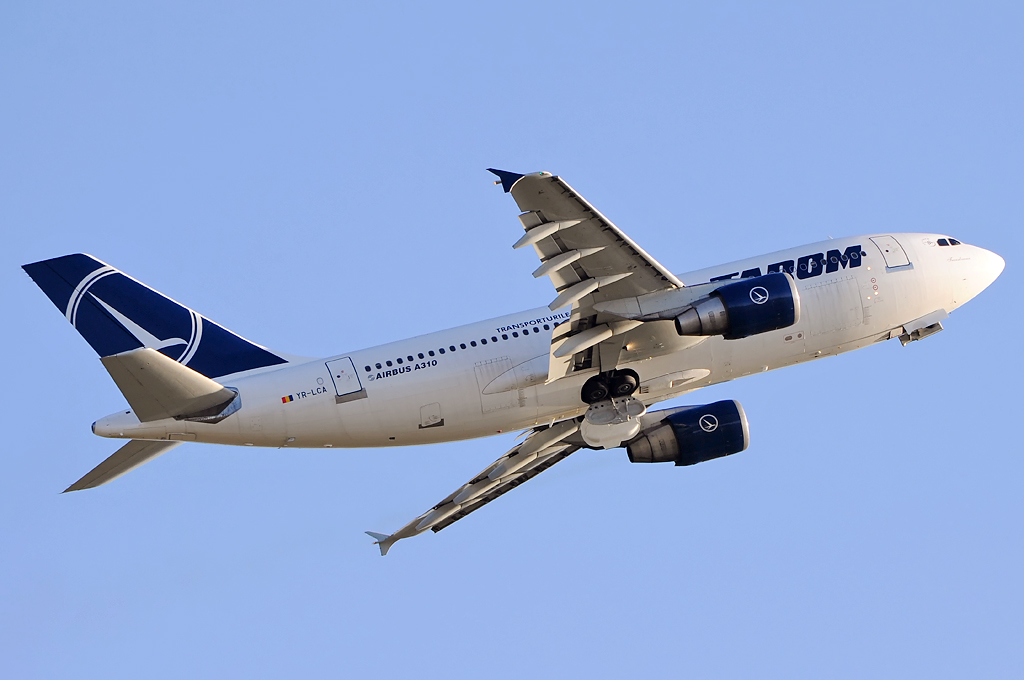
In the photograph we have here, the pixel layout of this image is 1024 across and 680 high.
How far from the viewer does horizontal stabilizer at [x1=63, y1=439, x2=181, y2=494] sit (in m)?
29.8

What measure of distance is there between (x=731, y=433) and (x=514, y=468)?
6913 mm

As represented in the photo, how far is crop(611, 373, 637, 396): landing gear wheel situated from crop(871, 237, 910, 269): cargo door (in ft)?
29.5

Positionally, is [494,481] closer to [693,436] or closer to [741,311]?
[693,436]

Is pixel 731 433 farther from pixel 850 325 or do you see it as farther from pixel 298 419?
pixel 298 419

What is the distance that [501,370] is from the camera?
31.5m

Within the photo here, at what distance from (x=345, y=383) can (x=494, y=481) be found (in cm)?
835

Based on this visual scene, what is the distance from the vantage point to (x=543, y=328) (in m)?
32.4

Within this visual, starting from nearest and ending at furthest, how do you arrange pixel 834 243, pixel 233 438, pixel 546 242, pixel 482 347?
pixel 546 242 → pixel 233 438 → pixel 482 347 → pixel 834 243

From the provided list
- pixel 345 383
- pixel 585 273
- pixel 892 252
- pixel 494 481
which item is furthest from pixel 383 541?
pixel 892 252

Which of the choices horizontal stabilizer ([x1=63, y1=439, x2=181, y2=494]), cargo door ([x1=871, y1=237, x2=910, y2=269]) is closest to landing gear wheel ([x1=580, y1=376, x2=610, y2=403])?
cargo door ([x1=871, y1=237, x2=910, y2=269])

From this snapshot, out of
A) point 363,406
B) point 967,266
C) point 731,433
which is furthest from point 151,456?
point 967,266

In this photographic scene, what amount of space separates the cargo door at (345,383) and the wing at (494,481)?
748 centimetres

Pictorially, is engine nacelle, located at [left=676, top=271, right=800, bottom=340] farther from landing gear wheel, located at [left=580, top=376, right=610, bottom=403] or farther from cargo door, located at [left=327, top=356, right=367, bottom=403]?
cargo door, located at [left=327, top=356, right=367, bottom=403]

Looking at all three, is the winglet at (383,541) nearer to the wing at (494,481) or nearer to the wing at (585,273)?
the wing at (494,481)
